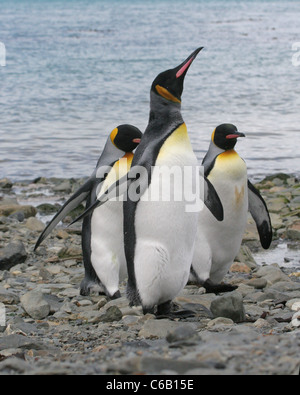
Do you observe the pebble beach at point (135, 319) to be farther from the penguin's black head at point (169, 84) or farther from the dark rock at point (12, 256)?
the penguin's black head at point (169, 84)

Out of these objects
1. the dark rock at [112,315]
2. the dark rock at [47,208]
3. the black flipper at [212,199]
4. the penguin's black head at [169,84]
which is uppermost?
the penguin's black head at [169,84]

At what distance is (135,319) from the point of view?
3.83m

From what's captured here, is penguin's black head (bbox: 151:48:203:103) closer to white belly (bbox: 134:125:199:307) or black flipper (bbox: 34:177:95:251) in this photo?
white belly (bbox: 134:125:199:307)

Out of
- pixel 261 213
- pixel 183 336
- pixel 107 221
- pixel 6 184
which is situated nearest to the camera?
pixel 183 336

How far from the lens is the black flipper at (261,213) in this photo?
17.1ft

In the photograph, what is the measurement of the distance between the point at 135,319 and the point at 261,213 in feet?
5.82

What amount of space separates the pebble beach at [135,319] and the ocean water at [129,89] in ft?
13.3

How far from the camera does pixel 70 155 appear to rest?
11711mm

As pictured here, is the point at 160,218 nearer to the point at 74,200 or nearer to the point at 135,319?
the point at 135,319

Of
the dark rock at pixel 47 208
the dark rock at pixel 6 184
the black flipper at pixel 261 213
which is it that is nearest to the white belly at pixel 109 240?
the black flipper at pixel 261 213

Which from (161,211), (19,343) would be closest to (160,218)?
(161,211)

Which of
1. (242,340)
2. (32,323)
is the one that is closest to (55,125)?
(32,323)

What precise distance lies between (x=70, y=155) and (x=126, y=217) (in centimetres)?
789
